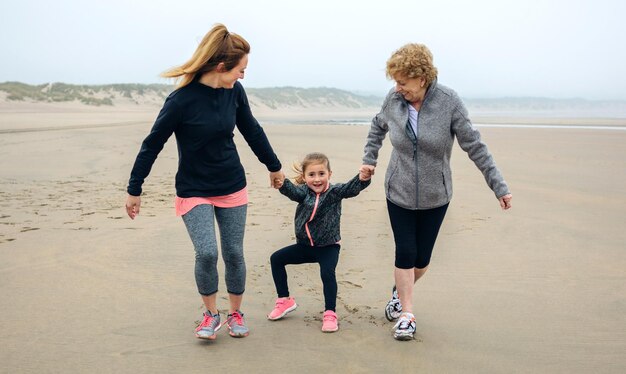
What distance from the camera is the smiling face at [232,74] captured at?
3330 millimetres

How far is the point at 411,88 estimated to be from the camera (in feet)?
11.2

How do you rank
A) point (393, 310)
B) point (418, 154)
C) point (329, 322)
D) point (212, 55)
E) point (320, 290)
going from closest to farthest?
point (212, 55) → point (418, 154) → point (329, 322) → point (393, 310) → point (320, 290)

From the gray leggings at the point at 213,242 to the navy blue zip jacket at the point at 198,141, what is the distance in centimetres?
13

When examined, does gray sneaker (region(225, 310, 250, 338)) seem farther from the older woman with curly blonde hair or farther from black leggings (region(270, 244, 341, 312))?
the older woman with curly blonde hair

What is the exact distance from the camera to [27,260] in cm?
494

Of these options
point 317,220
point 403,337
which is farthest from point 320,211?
point 403,337

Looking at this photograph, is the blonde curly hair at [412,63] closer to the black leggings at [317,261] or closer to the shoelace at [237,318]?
the black leggings at [317,261]

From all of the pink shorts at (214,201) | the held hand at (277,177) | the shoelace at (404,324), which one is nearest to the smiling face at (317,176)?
the held hand at (277,177)

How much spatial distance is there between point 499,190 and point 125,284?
2.81 metres

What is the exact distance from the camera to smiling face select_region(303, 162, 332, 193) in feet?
12.6

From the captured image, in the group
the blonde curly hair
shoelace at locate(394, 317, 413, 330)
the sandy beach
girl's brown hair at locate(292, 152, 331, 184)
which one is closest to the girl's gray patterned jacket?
girl's brown hair at locate(292, 152, 331, 184)

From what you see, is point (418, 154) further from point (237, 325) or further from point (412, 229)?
point (237, 325)

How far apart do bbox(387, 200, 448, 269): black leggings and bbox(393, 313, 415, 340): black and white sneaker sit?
327 millimetres

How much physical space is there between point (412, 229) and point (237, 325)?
1243mm
